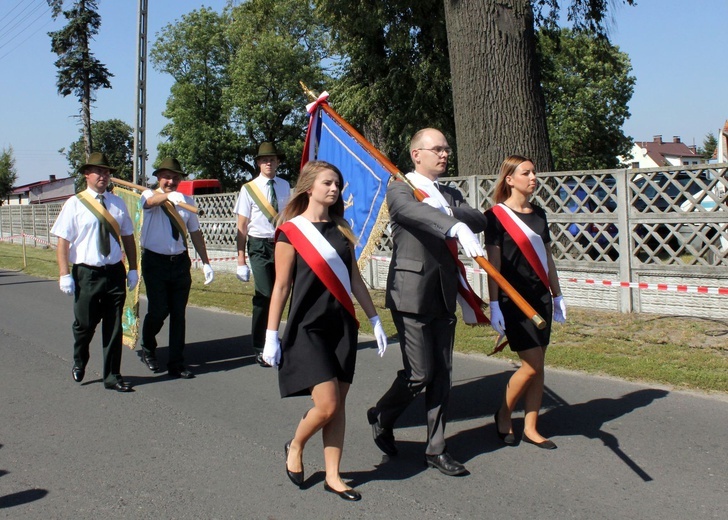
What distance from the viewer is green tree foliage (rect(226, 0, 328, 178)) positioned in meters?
49.3

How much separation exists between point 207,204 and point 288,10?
36872 millimetres

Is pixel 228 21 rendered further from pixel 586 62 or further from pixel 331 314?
pixel 331 314

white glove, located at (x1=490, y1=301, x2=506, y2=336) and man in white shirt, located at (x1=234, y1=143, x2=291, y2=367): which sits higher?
man in white shirt, located at (x1=234, y1=143, x2=291, y2=367)

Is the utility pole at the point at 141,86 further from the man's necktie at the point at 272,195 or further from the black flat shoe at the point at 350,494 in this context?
the black flat shoe at the point at 350,494

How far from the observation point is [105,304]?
650 centimetres

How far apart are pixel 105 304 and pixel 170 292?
73cm

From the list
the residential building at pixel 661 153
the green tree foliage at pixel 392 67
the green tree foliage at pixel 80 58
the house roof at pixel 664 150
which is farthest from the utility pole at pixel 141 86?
the house roof at pixel 664 150

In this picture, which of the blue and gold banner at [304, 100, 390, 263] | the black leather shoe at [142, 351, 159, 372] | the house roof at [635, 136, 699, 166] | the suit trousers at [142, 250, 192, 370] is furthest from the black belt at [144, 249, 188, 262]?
the house roof at [635, 136, 699, 166]

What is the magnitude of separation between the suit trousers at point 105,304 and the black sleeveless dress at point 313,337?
292 centimetres

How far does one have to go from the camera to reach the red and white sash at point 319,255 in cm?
402

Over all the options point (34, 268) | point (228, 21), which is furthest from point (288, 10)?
point (34, 268)

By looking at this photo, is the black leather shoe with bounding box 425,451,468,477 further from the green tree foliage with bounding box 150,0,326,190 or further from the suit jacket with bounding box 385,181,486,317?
the green tree foliage with bounding box 150,0,326,190

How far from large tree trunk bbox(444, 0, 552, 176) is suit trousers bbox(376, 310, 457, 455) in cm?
661

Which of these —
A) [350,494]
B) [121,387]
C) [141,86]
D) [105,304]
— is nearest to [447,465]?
[350,494]
